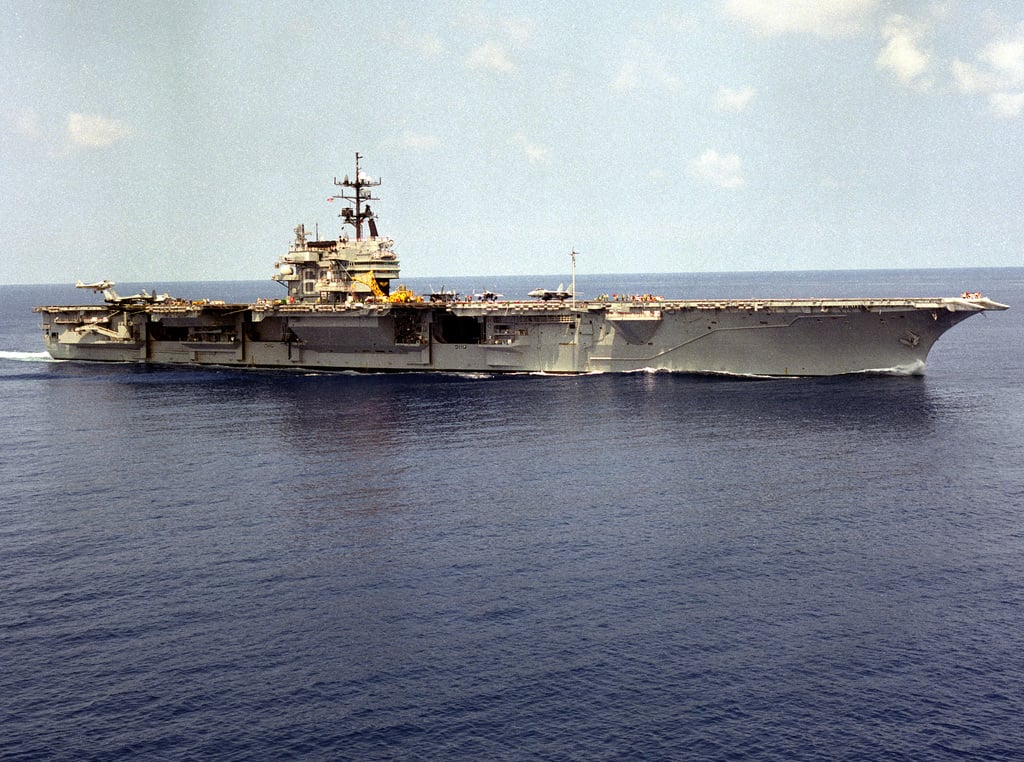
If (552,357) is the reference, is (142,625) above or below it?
below

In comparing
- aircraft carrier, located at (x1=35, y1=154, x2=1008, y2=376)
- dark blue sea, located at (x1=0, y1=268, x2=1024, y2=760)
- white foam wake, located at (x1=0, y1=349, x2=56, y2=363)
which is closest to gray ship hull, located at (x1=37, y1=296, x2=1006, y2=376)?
aircraft carrier, located at (x1=35, y1=154, x2=1008, y2=376)

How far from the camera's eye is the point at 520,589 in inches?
835

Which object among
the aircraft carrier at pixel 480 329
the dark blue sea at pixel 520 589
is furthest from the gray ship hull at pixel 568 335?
the dark blue sea at pixel 520 589

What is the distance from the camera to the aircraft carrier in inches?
1854

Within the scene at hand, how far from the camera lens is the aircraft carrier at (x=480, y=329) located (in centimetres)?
4709

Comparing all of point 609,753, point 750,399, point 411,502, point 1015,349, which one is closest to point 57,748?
point 609,753

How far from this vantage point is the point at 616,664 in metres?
17.9

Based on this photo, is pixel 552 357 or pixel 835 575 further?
pixel 552 357

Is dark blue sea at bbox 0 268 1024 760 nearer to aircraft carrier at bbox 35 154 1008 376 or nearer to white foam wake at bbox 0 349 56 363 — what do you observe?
aircraft carrier at bbox 35 154 1008 376

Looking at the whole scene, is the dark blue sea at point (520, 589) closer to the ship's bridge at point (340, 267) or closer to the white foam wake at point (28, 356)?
the ship's bridge at point (340, 267)

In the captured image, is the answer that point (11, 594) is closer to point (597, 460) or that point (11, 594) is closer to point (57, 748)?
point (57, 748)

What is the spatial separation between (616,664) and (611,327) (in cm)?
3416

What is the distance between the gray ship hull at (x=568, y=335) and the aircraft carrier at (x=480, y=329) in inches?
2.6

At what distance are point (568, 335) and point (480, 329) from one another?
17.0 feet
